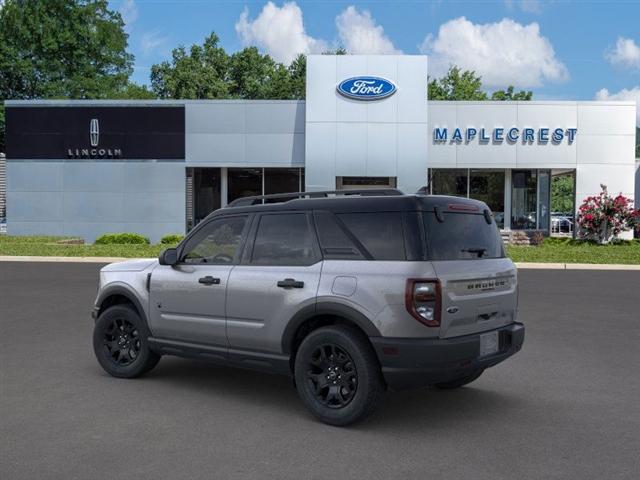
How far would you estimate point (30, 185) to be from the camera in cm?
2866

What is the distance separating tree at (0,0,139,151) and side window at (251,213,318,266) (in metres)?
47.5

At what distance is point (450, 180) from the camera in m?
28.3

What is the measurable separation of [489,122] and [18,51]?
3816cm

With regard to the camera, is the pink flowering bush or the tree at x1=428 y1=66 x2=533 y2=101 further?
the tree at x1=428 y1=66 x2=533 y2=101

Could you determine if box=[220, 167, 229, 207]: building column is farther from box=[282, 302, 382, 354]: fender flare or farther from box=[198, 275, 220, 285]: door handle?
box=[282, 302, 382, 354]: fender flare

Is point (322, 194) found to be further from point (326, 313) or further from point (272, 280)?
point (326, 313)

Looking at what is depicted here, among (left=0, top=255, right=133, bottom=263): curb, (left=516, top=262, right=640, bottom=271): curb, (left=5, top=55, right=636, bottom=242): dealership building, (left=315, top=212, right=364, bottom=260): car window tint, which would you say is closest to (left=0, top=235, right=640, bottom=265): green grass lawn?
(left=0, top=255, right=133, bottom=263): curb

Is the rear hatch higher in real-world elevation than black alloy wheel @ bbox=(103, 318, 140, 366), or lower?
higher

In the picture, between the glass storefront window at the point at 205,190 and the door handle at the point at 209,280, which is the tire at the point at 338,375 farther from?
the glass storefront window at the point at 205,190

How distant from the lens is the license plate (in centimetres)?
518

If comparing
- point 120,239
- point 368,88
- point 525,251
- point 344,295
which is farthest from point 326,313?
point 120,239

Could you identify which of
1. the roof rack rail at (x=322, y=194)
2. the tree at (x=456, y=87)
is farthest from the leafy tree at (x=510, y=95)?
the roof rack rail at (x=322, y=194)

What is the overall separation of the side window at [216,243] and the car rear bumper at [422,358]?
178 centimetres

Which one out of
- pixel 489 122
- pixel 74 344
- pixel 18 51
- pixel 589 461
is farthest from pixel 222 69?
pixel 589 461
